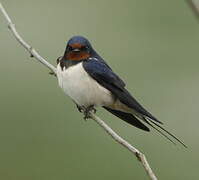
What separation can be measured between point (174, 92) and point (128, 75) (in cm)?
56

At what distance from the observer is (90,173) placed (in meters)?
7.25

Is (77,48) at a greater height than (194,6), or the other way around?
(77,48)

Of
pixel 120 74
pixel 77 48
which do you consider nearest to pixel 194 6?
pixel 77 48

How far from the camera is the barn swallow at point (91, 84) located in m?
4.14

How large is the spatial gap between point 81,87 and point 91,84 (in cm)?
9

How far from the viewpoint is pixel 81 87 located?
4.16 meters

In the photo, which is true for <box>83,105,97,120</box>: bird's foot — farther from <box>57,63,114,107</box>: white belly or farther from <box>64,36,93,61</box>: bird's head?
<box>64,36,93,61</box>: bird's head

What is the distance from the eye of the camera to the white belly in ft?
13.5

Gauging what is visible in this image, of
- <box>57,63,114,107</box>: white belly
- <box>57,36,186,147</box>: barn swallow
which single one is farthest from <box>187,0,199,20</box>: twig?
<box>57,63,114,107</box>: white belly

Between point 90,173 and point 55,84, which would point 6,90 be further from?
point 90,173

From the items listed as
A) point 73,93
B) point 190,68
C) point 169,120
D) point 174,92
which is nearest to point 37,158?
point 169,120

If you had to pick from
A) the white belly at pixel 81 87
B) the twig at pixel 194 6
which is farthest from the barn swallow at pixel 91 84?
the twig at pixel 194 6

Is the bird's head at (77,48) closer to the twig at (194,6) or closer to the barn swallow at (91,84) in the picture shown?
the barn swallow at (91,84)

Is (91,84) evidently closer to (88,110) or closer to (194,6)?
(88,110)
